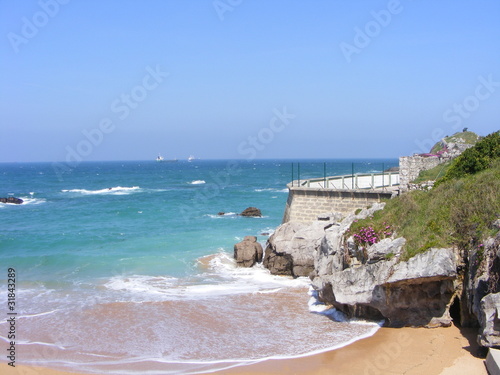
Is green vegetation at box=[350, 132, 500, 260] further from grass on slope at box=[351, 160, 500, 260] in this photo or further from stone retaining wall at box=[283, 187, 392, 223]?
stone retaining wall at box=[283, 187, 392, 223]

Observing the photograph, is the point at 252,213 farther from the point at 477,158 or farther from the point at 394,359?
the point at 394,359

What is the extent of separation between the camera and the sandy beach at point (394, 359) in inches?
464

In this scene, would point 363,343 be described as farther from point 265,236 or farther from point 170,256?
point 265,236

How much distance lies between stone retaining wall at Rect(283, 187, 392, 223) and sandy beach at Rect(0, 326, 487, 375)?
12.9 metres

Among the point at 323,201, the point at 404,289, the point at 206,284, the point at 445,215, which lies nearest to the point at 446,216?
the point at 445,215

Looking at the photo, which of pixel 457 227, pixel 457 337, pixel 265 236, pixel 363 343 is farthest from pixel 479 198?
pixel 265 236

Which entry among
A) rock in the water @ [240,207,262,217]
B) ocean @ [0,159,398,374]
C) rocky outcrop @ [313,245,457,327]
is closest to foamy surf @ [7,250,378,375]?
ocean @ [0,159,398,374]

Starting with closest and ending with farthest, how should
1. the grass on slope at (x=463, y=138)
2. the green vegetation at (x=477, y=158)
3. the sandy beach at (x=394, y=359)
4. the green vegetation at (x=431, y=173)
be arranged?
1. the sandy beach at (x=394, y=359)
2. the green vegetation at (x=477, y=158)
3. the green vegetation at (x=431, y=173)
4. the grass on slope at (x=463, y=138)

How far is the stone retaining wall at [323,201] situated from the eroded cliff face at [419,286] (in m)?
10.1

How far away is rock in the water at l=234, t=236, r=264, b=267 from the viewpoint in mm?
24719

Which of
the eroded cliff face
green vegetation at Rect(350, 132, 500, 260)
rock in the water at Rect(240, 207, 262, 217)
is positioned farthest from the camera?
rock in the water at Rect(240, 207, 262, 217)

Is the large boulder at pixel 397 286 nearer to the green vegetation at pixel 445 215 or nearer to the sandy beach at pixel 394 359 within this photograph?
the green vegetation at pixel 445 215

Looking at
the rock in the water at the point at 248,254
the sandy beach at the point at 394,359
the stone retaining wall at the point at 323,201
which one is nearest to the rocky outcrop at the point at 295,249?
the rock in the water at the point at 248,254

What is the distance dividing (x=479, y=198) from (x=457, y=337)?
4.25m
